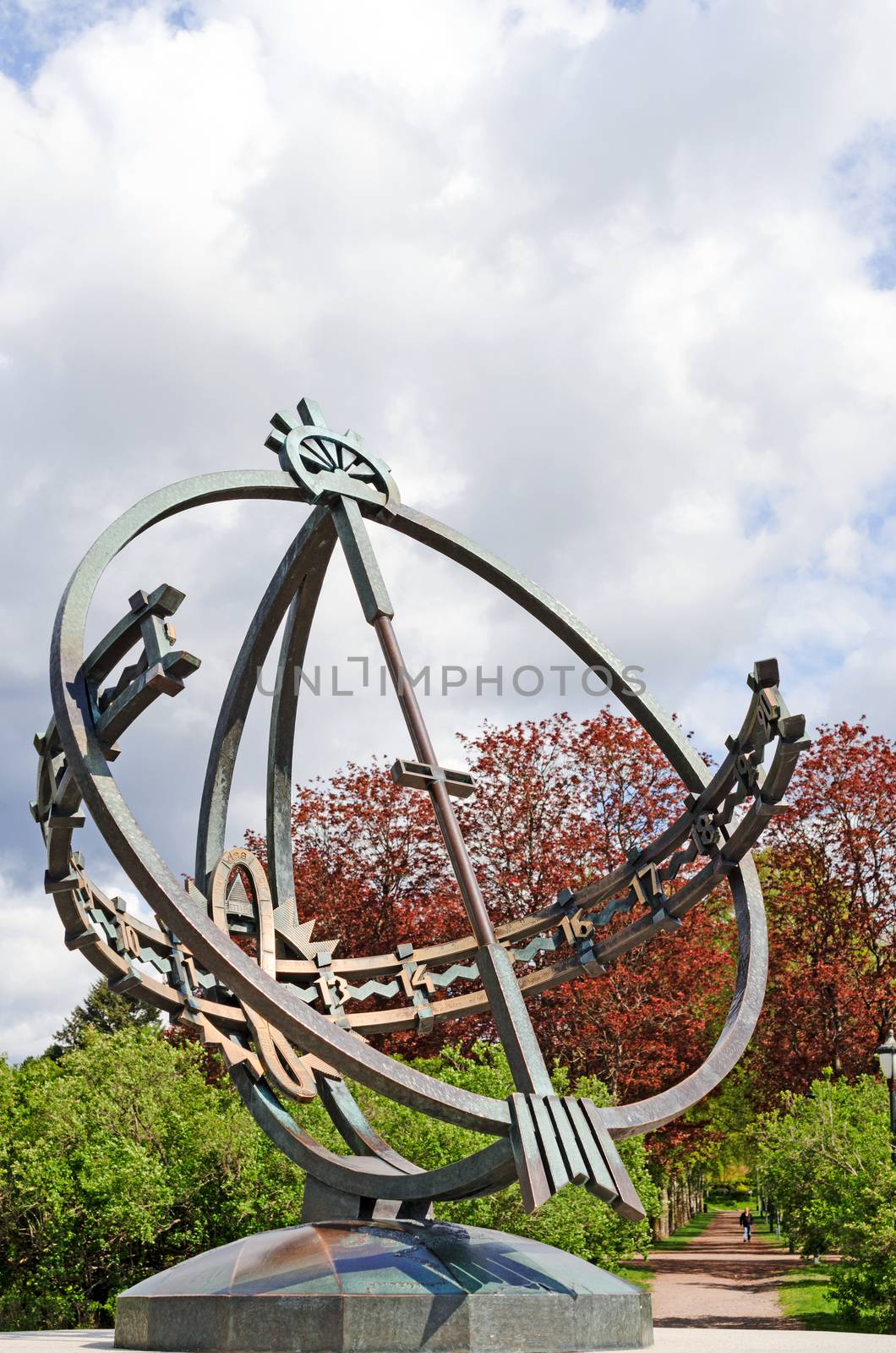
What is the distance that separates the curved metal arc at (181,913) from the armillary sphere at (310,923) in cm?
1

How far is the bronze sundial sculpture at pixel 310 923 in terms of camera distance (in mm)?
7195

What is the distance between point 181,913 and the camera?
723 cm

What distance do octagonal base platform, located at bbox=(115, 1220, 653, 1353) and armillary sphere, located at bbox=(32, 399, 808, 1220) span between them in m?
0.40

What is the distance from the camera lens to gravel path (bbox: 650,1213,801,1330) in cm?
1828

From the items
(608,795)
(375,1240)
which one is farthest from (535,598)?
(608,795)

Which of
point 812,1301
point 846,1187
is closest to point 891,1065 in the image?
point 846,1187

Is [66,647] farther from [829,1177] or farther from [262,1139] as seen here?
[829,1177]

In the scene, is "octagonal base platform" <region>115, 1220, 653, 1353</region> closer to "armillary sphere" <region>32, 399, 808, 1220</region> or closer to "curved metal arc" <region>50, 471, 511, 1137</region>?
"armillary sphere" <region>32, 399, 808, 1220</region>

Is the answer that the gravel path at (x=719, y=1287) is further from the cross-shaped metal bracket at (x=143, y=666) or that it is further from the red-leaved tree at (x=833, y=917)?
the cross-shaped metal bracket at (x=143, y=666)

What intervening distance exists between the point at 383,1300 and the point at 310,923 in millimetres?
4293

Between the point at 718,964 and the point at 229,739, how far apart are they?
17.1 meters

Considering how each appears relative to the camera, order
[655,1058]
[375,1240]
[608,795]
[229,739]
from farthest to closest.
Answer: [608,795] < [655,1058] < [229,739] < [375,1240]

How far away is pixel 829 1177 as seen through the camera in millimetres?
18578

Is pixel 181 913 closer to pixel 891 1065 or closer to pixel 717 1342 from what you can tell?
pixel 717 1342
